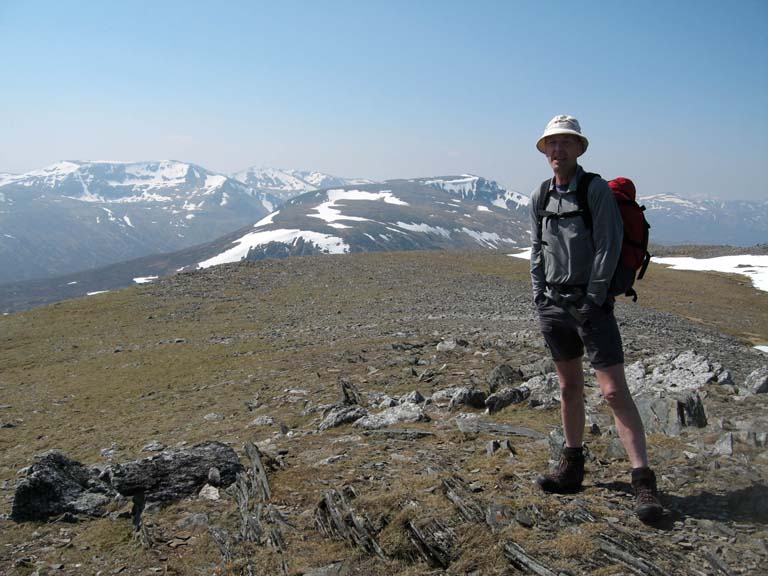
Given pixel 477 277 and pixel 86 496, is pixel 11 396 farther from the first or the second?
pixel 477 277

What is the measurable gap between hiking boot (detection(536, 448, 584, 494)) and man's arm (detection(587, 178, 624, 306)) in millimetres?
2298

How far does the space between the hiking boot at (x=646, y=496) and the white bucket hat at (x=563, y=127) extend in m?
4.15

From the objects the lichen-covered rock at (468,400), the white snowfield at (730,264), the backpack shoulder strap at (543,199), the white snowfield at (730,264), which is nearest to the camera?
the backpack shoulder strap at (543,199)

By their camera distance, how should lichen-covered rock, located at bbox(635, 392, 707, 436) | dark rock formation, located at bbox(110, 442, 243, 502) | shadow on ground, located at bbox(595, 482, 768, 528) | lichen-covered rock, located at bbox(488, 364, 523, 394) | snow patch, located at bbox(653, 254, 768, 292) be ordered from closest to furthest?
1. shadow on ground, located at bbox(595, 482, 768, 528)
2. dark rock formation, located at bbox(110, 442, 243, 502)
3. lichen-covered rock, located at bbox(635, 392, 707, 436)
4. lichen-covered rock, located at bbox(488, 364, 523, 394)
5. snow patch, located at bbox(653, 254, 768, 292)

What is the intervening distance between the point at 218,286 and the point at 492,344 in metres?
32.0

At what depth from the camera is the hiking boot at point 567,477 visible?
263 inches

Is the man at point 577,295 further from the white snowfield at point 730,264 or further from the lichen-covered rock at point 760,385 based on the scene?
the white snowfield at point 730,264

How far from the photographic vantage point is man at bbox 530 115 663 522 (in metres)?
5.90

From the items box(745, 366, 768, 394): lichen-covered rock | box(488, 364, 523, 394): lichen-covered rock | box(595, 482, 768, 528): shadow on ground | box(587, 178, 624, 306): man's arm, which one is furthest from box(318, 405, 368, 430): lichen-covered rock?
box(745, 366, 768, 394): lichen-covered rock

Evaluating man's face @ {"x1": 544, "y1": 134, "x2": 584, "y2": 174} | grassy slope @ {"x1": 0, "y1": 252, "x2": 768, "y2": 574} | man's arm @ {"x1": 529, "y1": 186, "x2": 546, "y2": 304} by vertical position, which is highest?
man's face @ {"x1": 544, "y1": 134, "x2": 584, "y2": 174}

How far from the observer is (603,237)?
588 centimetres

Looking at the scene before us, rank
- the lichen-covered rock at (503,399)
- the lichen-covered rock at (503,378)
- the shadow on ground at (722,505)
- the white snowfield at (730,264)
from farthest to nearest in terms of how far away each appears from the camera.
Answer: the white snowfield at (730,264), the lichen-covered rock at (503,378), the lichen-covered rock at (503,399), the shadow on ground at (722,505)

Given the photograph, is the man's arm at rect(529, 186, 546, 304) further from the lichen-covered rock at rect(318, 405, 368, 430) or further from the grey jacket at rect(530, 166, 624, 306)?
the lichen-covered rock at rect(318, 405, 368, 430)

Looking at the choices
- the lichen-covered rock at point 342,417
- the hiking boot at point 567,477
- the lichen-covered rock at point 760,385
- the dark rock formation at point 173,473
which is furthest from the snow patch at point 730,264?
the dark rock formation at point 173,473
